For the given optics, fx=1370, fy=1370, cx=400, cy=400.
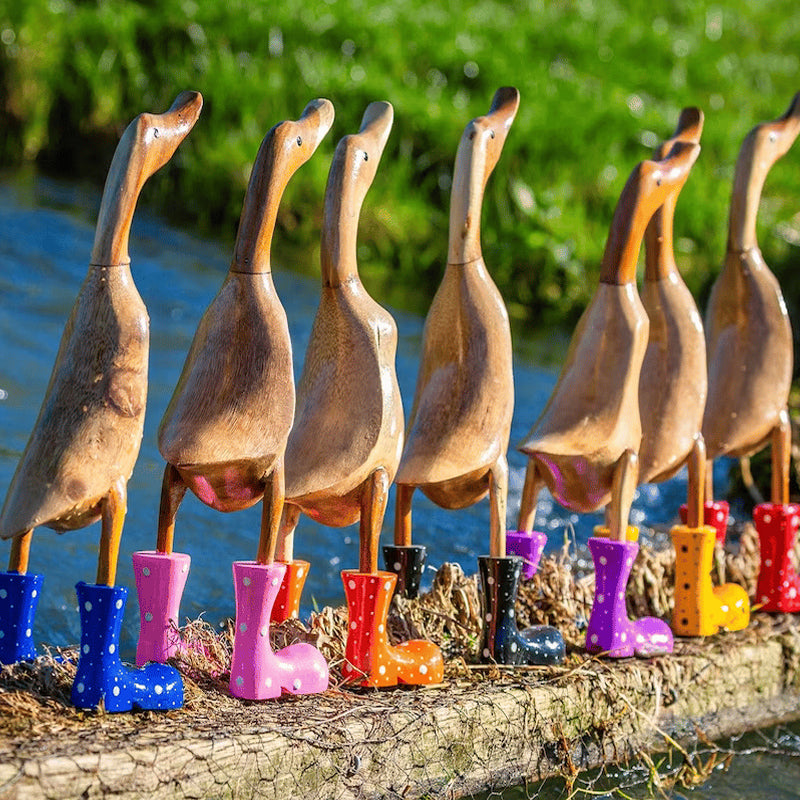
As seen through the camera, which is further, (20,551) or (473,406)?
(473,406)

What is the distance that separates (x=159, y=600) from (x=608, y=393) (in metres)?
0.78

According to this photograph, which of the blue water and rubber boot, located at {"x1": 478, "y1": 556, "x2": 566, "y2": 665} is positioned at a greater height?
the blue water

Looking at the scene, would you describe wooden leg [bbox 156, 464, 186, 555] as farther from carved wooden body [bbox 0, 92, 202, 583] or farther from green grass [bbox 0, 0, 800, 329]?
green grass [bbox 0, 0, 800, 329]

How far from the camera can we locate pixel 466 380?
2061mm

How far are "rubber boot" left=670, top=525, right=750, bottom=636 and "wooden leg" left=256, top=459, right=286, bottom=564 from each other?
842mm

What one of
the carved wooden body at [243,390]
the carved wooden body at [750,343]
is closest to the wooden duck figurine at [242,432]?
the carved wooden body at [243,390]

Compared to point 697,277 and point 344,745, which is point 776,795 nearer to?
point 344,745

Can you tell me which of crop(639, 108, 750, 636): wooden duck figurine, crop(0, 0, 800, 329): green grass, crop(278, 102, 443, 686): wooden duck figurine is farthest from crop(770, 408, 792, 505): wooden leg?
crop(0, 0, 800, 329): green grass

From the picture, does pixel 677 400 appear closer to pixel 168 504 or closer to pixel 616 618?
pixel 616 618

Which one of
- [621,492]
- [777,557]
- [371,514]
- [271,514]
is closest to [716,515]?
[777,557]

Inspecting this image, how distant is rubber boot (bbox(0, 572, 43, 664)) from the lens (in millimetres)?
1715

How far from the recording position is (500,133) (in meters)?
2.14

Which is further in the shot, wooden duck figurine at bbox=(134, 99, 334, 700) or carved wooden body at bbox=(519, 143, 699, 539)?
carved wooden body at bbox=(519, 143, 699, 539)

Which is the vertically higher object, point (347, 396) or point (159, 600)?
point (347, 396)
